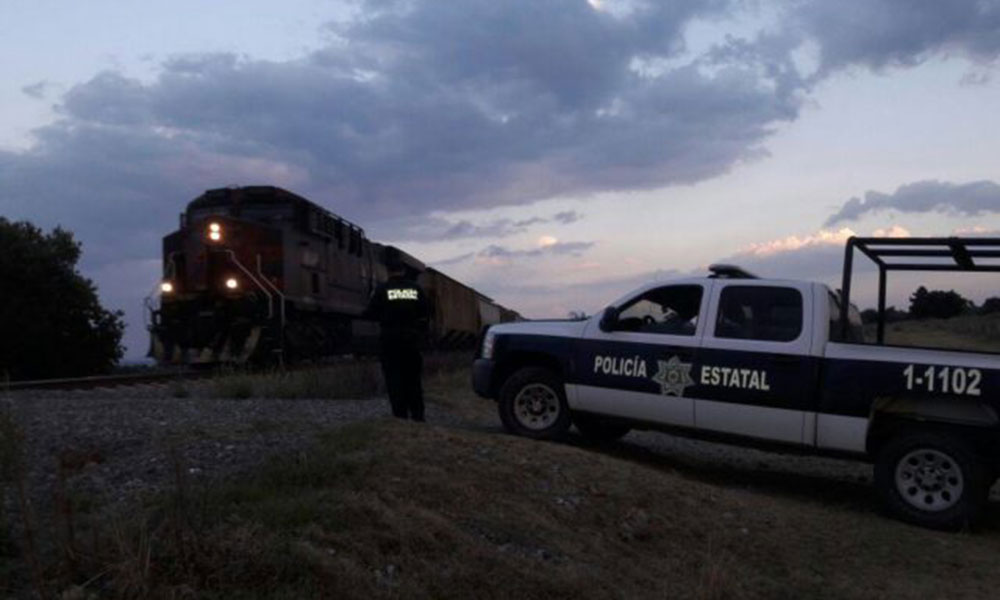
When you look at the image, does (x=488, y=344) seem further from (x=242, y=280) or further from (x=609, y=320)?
(x=242, y=280)

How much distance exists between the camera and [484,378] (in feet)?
34.0

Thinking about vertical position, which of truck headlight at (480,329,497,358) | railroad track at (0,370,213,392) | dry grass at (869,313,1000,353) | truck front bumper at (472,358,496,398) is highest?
dry grass at (869,313,1000,353)

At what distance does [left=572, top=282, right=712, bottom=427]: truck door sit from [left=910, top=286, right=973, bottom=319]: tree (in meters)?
4.04

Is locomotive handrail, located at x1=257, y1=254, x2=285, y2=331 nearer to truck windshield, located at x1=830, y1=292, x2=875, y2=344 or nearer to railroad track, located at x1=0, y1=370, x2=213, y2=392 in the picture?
railroad track, located at x1=0, y1=370, x2=213, y2=392

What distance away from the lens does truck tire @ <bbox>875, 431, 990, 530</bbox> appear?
779 centimetres

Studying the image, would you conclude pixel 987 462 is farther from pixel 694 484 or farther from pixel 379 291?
pixel 379 291

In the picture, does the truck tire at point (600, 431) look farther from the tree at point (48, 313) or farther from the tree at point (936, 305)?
the tree at point (48, 313)

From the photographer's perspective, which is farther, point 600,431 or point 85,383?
point 85,383

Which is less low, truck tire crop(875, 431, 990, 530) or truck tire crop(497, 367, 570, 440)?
truck tire crop(497, 367, 570, 440)

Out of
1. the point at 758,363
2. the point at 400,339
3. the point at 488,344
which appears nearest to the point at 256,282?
the point at 400,339

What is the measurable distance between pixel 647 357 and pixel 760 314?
1132 mm

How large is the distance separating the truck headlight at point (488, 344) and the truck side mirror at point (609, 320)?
1296 mm

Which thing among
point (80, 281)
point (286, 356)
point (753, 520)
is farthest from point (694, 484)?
point (80, 281)

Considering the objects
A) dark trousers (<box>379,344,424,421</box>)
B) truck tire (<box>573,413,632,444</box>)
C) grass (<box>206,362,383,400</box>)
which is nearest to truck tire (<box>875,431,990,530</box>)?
truck tire (<box>573,413,632,444</box>)
